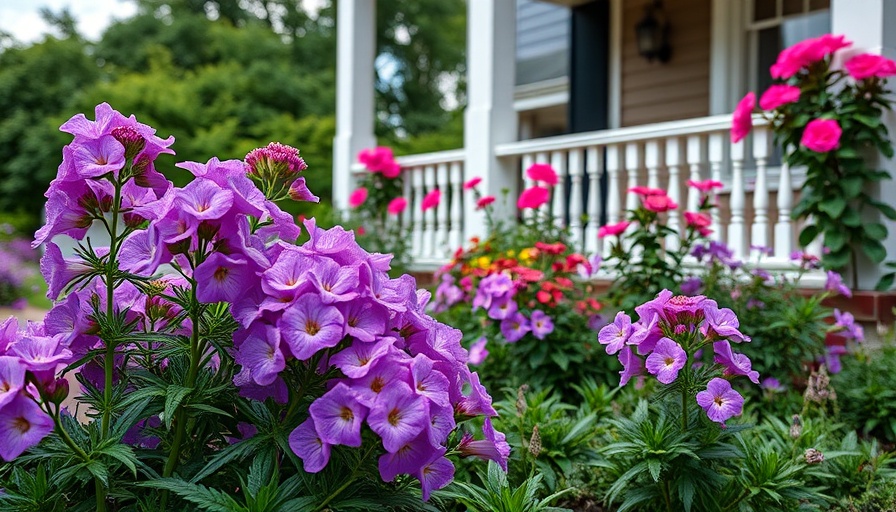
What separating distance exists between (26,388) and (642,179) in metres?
5.44

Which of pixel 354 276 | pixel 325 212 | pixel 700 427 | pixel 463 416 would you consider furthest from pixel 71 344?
pixel 325 212

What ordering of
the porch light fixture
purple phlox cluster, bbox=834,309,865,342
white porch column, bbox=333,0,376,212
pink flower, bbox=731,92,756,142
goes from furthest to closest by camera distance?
the porch light fixture → white porch column, bbox=333,0,376,212 → pink flower, bbox=731,92,756,142 → purple phlox cluster, bbox=834,309,865,342

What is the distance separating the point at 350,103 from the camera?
23.9 feet

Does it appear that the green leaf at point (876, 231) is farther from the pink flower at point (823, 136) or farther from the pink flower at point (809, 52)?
the pink flower at point (809, 52)

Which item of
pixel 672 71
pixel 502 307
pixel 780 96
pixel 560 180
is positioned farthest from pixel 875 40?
pixel 672 71

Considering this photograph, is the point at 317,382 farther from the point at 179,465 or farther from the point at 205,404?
the point at 179,465

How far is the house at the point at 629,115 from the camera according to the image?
15.9 ft

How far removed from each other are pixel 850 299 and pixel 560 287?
1.56 metres

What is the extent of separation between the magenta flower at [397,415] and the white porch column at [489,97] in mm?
4492

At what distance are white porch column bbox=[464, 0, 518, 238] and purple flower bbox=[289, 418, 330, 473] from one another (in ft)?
14.7

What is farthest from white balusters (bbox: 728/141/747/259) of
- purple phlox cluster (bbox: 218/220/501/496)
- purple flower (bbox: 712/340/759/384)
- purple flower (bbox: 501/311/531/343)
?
purple phlox cluster (bbox: 218/220/501/496)

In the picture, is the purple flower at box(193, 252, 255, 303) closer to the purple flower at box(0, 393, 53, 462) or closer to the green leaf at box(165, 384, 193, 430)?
the green leaf at box(165, 384, 193, 430)

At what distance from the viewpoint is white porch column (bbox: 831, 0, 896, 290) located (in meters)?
4.08

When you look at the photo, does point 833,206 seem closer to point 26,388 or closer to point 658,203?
point 658,203
